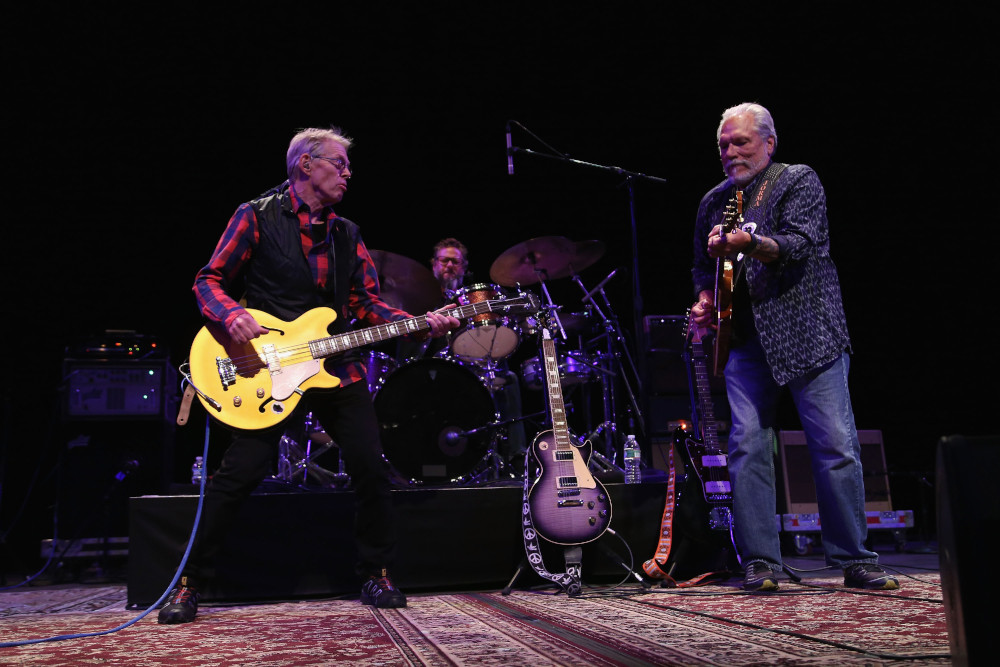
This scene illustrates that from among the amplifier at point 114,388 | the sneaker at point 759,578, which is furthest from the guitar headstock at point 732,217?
the amplifier at point 114,388

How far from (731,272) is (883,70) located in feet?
13.5

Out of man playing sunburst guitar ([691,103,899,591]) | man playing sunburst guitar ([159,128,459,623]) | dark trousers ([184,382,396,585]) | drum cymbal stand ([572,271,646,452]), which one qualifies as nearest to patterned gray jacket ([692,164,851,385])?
man playing sunburst guitar ([691,103,899,591])

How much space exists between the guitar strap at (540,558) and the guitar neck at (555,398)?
0.18 meters

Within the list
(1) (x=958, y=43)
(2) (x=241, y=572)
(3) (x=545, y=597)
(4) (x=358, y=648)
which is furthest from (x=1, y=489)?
(1) (x=958, y=43)

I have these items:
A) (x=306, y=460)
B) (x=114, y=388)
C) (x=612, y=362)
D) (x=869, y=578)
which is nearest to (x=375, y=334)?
(x=869, y=578)

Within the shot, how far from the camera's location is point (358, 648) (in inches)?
83.4

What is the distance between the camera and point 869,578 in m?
2.94

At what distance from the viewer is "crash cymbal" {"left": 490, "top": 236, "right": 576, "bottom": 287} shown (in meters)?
5.57

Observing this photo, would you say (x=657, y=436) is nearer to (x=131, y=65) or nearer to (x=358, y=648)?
(x=358, y=648)

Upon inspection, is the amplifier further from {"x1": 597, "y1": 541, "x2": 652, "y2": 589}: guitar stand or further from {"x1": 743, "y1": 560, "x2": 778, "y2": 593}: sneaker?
{"x1": 743, "y1": 560, "x2": 778, "y2": 593}: sneaker

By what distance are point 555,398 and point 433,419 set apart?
159 cm

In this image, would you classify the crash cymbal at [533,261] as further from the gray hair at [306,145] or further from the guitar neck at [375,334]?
the gray hair at [306,145]

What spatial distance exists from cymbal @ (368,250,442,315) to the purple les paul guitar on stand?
2.11 meters

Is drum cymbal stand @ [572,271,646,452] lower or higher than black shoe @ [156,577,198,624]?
higher
